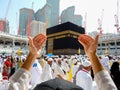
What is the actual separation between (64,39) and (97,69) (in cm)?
3306

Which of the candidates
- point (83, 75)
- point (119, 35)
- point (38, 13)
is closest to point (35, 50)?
point (83, 75)

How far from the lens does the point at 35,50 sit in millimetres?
1282

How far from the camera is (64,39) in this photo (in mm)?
34188

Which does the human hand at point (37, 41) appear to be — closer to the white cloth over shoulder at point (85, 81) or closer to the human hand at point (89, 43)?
the human hand at point (89, 43)

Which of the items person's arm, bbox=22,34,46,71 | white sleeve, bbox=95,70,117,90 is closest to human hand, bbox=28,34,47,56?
person's arm, bbox=22,34,46,71

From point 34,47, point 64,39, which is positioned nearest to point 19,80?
point 34,47

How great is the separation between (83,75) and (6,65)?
7085 millimetres

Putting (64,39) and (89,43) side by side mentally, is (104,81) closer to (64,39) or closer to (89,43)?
(89,43)

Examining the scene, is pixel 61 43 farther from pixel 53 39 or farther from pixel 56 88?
pixel 56 88

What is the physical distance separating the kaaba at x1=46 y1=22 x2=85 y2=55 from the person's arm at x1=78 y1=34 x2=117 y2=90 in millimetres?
31892

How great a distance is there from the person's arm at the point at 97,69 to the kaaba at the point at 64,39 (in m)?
31.9

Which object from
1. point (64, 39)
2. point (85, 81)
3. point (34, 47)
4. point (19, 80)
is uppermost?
point (64, 39)

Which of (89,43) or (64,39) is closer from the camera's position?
(89,43)

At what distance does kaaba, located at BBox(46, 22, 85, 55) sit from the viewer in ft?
110
